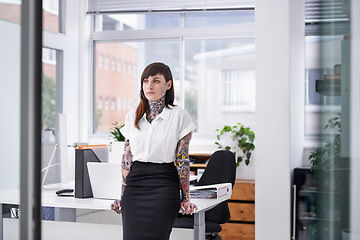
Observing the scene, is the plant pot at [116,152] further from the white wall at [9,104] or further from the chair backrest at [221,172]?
the white wall at [9,104]

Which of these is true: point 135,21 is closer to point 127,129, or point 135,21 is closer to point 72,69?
point 72,69

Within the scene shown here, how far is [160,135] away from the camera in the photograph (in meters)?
2.46

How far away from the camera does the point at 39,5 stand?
1.28 metres

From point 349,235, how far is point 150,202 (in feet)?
3.58

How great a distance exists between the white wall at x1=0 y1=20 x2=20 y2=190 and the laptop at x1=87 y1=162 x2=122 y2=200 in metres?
1.21

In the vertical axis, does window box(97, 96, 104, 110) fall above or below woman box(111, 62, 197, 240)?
above

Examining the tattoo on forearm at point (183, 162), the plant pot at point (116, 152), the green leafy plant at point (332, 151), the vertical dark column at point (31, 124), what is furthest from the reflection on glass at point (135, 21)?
the vertical dark column at point (31, 124)

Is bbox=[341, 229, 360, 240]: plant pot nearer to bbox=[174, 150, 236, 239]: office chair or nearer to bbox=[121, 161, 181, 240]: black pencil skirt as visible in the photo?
bbox=[121, 161, 181, 240]: black pencil skirt

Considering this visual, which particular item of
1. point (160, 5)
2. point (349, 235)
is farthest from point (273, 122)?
point (160, 5)

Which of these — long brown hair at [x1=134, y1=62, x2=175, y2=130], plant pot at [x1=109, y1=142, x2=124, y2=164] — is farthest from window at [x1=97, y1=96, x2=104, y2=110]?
long brown hair at [x1=134, y1=62, x2=175, y2=130]

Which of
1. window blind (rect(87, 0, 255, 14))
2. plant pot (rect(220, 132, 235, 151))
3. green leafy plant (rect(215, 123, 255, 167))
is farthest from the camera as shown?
window blind (rect(87, 0, 255, 14))

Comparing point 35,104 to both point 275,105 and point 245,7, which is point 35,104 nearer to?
point 275,105

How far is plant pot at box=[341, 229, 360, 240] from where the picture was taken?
1.55 meters

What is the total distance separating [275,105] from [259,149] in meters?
0.30
